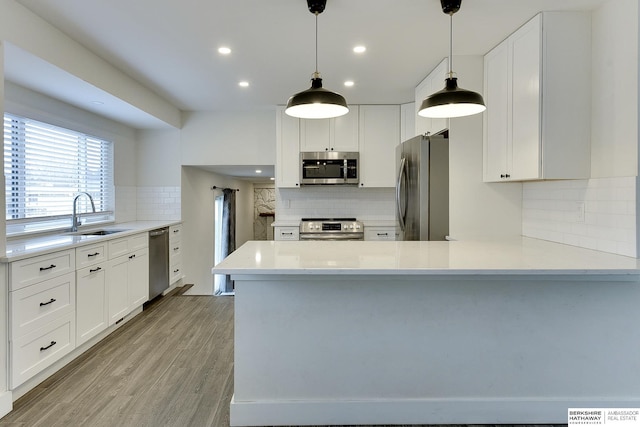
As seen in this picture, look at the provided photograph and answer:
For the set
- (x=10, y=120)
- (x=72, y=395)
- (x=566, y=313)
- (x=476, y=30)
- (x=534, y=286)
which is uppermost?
(x=476, y=30)

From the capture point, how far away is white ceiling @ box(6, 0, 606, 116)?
88.7 inches

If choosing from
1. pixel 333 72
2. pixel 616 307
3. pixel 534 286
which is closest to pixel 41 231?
pixel 333 72

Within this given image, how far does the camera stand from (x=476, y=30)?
2.57 metres

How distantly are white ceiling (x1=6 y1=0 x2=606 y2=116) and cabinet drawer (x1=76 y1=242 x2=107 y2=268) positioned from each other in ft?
4.46

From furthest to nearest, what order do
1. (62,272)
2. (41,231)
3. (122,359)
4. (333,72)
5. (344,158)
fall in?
(344,158) < (333,72) < (41,231) < (122,359) < (62,272)

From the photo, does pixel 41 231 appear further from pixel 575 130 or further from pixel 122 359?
pixel 575 130

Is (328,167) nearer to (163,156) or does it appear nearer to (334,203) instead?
(334,203)

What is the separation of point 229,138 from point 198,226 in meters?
1.51

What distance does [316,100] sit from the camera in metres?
1.89

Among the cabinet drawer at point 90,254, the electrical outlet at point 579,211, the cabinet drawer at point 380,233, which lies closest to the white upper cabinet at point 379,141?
the cabinet drawer at point 380,233

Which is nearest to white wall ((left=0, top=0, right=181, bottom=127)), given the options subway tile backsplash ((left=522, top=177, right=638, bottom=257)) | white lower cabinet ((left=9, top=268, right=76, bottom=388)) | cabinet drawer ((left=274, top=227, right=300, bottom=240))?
white lower cabinet ((left=9, top=268, right=76, bottom=388))

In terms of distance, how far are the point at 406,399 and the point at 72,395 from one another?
2.01 meters

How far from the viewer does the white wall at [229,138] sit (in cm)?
485

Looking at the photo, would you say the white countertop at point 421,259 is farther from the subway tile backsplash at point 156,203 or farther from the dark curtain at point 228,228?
the dark curtain at point 228,228
